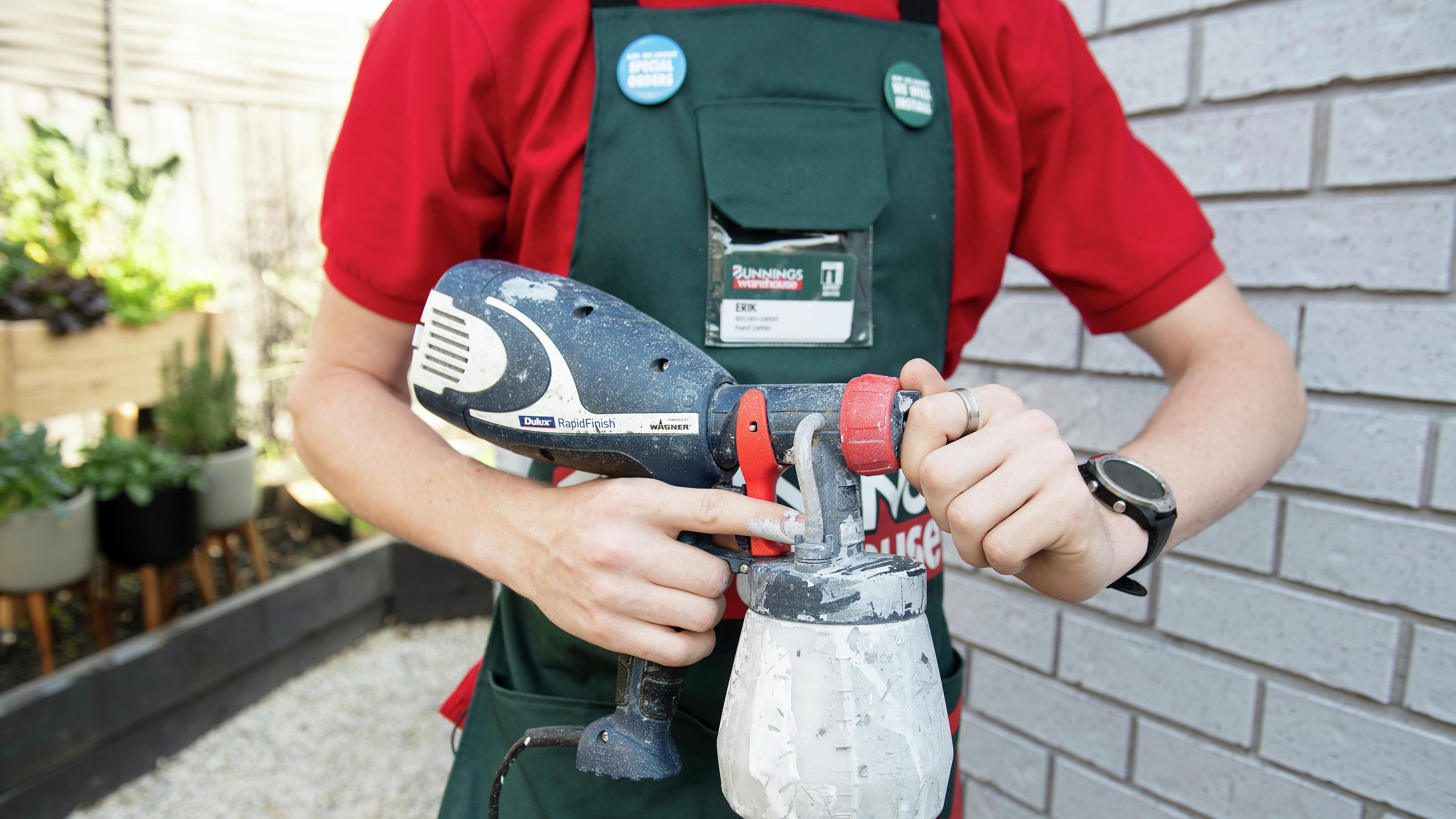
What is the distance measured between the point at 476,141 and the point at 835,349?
21.6 inches

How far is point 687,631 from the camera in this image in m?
0.98

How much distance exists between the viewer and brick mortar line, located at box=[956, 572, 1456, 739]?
1.58 m

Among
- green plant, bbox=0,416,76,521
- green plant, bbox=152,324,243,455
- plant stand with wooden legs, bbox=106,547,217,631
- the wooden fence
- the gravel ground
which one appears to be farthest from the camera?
the wooden fence

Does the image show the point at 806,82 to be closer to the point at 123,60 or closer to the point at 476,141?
the point at 476,141

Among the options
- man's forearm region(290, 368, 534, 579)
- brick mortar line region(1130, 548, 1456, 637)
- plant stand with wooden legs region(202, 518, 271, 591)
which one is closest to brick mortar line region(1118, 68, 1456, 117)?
brick mortar line region(1130, 548, 1456, 637)

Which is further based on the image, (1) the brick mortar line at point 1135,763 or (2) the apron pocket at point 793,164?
(1) the brick mortar line at point 1135,763

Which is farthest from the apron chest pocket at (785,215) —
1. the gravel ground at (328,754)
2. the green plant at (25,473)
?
the green plant at (25,473)

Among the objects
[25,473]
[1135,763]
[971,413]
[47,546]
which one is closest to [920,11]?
[971,413]

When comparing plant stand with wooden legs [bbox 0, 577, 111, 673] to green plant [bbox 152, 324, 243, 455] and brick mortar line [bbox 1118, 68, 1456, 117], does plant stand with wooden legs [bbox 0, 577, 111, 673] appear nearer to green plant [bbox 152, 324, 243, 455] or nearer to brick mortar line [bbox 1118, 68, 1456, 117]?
green plant [bbox 152, 324, 243, 455]

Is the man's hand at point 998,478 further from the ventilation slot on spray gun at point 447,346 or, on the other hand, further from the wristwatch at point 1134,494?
the ventilation slot on spray gun at point 447,346

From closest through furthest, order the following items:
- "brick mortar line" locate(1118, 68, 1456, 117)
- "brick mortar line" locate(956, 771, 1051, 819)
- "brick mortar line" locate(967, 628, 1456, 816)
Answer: "brick mortar line" locate(1118, 68, 1456, 117) → "brick mortar line" locate(967, 628, 1456, 816) → "brick mortar line" locate(956, 771, 1051, 819)

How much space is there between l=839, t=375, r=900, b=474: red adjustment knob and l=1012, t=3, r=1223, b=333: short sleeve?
2.16 feet

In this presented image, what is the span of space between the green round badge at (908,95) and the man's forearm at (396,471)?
0.71 meters

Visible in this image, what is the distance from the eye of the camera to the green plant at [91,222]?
10.4ft
